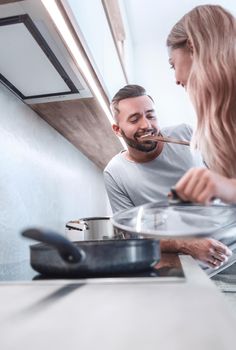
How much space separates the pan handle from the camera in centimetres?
33

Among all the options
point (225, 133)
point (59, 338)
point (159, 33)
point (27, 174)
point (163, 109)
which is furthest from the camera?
point (163, 109)

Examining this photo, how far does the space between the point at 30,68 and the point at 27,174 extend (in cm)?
37

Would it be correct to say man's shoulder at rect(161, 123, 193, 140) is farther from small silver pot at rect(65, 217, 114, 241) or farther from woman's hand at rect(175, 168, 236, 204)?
woman's hand at rect(175, 168, 236, 204)

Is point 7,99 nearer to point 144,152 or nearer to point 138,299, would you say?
point 144,152

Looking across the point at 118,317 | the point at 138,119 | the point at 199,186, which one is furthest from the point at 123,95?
the point at 118,317

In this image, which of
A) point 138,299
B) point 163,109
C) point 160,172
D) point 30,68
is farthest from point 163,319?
point 163,109

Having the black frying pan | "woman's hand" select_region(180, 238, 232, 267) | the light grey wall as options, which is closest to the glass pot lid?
the black frying pan

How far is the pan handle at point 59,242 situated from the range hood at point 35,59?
0.49 metres

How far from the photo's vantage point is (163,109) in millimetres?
3000

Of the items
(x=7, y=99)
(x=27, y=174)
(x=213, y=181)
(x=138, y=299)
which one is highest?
(x=7, y=99)

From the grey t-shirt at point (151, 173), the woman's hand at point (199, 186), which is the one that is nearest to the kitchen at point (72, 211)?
the woman's hand at point (199, 186)

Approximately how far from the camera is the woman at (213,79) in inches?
25.5

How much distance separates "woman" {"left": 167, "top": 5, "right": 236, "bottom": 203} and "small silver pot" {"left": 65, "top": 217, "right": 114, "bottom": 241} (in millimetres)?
725

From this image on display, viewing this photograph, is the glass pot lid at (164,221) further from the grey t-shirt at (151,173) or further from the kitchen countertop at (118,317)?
the grey t-shirt at (151,173)
